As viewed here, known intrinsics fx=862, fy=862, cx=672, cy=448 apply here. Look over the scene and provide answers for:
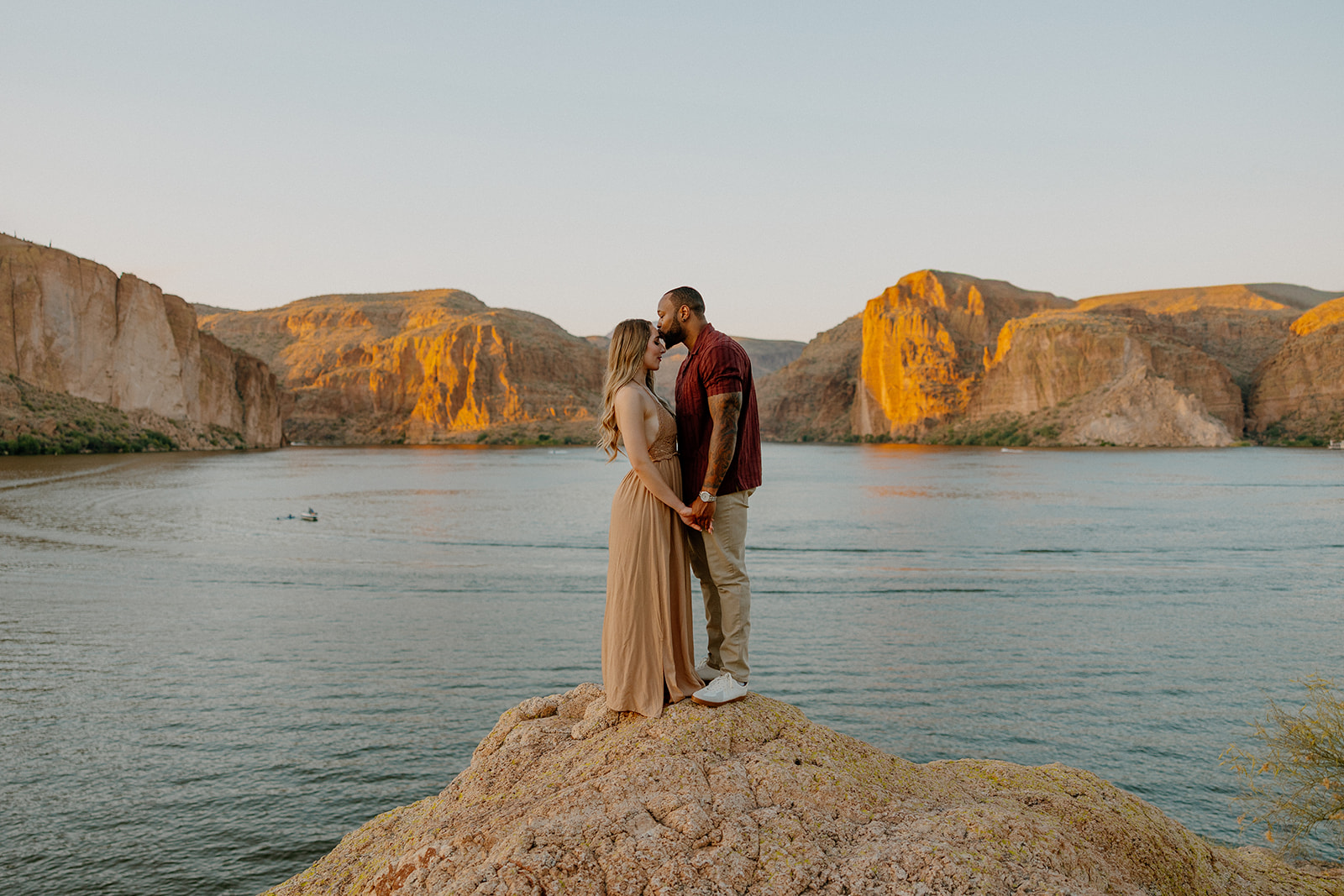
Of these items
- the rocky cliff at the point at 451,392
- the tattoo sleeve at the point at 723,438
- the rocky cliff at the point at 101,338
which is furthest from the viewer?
the rocky cliff at the point at 451,392

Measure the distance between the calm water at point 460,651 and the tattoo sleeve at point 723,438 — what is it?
6.48m

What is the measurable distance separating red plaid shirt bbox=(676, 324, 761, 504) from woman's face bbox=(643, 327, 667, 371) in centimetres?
17

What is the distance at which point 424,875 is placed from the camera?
148 inches

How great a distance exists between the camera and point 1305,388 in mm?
138500

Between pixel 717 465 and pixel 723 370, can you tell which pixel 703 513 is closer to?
pixel 717 465

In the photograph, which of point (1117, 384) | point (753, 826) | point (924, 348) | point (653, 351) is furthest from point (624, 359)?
point (924, 348)

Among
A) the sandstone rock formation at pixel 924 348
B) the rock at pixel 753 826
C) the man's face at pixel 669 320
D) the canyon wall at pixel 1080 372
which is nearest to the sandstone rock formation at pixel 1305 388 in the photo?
the canyon wall at pixel 1080 372

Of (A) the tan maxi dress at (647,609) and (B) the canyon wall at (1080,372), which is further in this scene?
(B) the canyon wall at (1080,372)

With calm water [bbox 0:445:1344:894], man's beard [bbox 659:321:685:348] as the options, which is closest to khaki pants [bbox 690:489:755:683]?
man's beard [bbox 659:321:685:348]

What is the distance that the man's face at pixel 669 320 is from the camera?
17.1 feet

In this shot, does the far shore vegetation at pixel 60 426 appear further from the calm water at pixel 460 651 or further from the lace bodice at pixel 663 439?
the lace bodice at pixel 663 439

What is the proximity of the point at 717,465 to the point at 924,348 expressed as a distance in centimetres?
17570

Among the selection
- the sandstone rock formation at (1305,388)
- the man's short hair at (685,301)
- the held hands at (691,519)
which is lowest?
the held hands at (691,519)

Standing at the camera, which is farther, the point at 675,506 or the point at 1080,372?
the point at 1080,372
